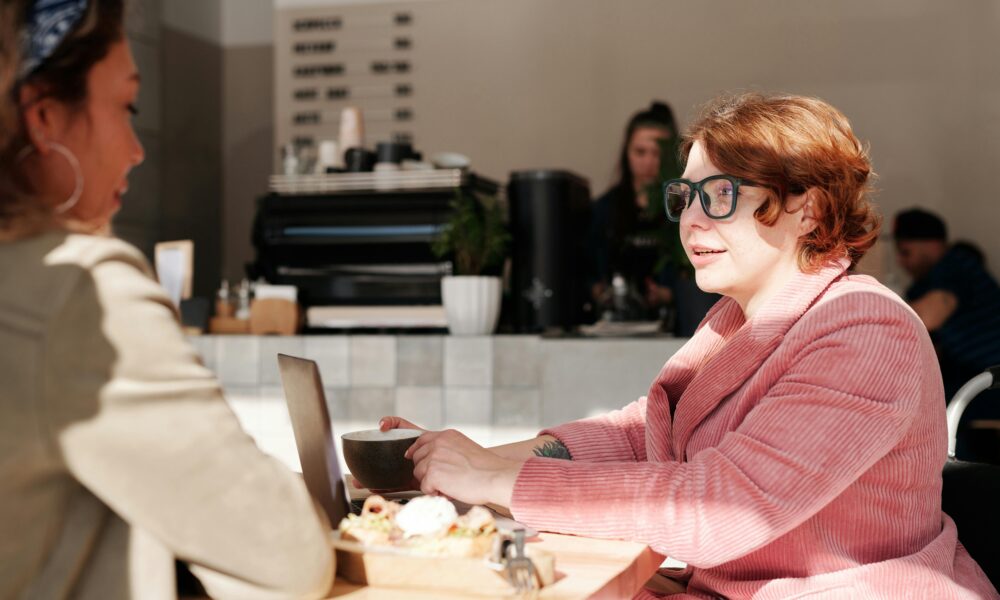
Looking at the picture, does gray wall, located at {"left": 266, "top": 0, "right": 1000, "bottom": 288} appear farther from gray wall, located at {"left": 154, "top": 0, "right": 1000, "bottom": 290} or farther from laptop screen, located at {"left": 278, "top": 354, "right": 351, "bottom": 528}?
laptop screen, located at {"left": 278, "top": 354, "right": 351, "bottom": 528}

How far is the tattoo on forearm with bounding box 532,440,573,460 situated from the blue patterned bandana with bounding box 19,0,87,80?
3.30 feet

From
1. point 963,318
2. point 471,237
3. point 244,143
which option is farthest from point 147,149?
point 963,318

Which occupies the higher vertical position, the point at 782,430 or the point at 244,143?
the point at 244,143

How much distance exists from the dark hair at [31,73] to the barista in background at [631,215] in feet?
11.0

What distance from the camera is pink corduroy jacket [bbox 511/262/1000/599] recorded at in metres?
1.17

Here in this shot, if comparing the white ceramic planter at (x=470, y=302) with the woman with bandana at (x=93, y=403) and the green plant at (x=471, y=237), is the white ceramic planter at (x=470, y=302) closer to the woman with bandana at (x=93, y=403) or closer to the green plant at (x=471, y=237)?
the green plant at (x=471, y=237)

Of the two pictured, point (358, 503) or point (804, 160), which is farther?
point (804, 160)

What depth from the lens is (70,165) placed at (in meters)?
0.85

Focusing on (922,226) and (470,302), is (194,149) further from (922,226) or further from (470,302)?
(922,226)

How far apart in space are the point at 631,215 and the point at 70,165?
3734 mm

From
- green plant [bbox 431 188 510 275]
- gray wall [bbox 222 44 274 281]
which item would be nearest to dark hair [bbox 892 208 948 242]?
green plant [bbox 431 188 510 275]

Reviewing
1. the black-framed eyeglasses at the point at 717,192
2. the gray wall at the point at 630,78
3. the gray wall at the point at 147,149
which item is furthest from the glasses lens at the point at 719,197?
the gray wall at the point at 147,149

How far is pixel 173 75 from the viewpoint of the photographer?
5.73 metres

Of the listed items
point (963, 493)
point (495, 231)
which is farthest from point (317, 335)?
point (963, 493)
